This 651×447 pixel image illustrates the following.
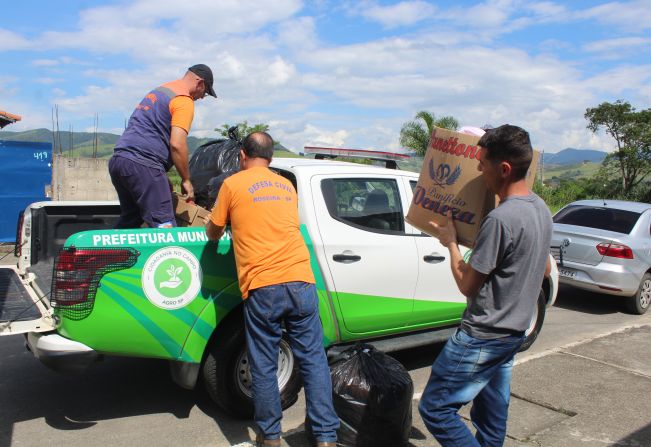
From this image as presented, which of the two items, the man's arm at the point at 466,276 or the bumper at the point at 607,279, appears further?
the bumper at the point at 607,279

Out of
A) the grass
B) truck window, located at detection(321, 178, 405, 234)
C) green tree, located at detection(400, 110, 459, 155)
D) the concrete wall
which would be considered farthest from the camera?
the grass

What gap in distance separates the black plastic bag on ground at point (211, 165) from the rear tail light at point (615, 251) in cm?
542

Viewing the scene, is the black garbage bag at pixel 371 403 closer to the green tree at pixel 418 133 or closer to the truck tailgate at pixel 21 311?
the truck tailgate at pixel 21 311

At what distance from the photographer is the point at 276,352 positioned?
350 cm

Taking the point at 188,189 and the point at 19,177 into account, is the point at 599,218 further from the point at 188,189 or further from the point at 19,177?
the point at 19,177

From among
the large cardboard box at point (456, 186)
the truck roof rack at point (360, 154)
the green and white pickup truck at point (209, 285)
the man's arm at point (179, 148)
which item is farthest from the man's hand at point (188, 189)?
the large cardboard box at point (456, 186)

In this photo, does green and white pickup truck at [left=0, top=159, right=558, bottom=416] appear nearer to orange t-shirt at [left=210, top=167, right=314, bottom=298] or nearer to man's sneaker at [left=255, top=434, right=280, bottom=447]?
orange t-shirt at [left=210, top=167, right=314, bottom=298]

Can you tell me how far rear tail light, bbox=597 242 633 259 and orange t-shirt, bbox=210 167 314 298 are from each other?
585cm

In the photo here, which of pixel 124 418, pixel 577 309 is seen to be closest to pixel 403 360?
pixel 124 418

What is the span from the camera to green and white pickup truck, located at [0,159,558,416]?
3400 millimetres

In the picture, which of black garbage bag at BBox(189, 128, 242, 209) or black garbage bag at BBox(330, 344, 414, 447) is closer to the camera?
black garbage bag at BBox(330, 344, 414, 447)

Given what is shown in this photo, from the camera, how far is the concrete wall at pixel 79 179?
1297 cm

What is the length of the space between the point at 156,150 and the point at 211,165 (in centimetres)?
78

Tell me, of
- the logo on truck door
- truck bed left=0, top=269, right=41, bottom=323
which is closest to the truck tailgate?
truck bed left=0, top=269, right=41, bottom=323
